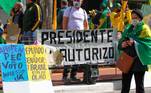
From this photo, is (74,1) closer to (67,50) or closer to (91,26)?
(67,50)

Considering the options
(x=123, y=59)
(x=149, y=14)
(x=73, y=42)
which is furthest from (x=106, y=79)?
(x=123, y=59)

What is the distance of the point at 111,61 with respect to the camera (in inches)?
481

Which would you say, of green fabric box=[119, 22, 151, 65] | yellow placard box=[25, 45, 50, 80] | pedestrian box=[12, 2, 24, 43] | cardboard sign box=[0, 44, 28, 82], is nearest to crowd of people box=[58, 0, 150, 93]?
green fabric box=[119, 22, 151, 65]

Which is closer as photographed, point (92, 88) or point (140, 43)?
point (140, 43)

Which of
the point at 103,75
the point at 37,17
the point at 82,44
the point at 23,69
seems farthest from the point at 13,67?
the point at 103,75

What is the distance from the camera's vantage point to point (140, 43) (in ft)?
29.8

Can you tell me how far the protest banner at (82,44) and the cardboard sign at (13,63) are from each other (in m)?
2.57

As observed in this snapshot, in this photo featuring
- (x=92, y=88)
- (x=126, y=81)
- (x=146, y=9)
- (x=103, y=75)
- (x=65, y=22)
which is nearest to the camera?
(x=126, y=81)

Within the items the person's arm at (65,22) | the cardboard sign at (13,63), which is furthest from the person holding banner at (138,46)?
the person's arm at (65,22)

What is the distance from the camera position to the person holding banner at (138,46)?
29.6ft

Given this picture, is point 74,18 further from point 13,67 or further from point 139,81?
point 13,67

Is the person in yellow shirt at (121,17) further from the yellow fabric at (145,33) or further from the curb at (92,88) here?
the yellow fabric at (145,33)

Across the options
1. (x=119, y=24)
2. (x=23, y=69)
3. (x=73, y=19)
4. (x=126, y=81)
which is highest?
(x=73, y=19)

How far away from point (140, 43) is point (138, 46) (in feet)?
0.20
